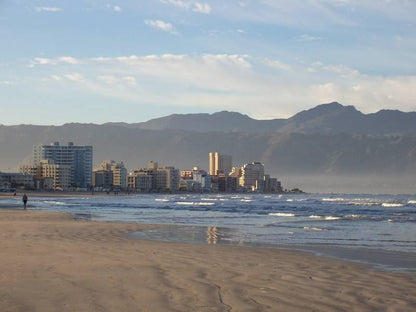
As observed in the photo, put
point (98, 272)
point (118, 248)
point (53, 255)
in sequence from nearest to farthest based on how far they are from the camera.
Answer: point (98, 272) < point (53, 255) < point (118, 248)

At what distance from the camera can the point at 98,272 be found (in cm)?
1027

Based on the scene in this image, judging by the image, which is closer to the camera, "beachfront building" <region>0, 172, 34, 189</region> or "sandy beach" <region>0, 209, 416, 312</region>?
"sandy beach" <region>0, 209, 416, 312</region>

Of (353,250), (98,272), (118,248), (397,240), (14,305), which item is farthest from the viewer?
(397,240)

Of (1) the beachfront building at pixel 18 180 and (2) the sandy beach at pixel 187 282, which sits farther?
(1) the beachfront building at pixel 18 180

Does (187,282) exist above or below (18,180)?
above

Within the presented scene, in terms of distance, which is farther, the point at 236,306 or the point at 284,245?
the point at 284,245

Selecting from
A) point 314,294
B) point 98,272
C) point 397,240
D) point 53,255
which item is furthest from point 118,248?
point 397,240

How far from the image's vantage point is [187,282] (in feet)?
30.8

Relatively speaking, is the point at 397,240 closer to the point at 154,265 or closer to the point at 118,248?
the point at 118,248

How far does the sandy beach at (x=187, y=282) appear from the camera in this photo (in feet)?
25.4

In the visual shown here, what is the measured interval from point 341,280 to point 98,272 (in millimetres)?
4349

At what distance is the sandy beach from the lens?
7730mm

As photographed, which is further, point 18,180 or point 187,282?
point 18,180

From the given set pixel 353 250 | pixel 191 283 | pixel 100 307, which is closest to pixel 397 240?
pixel 353 250
